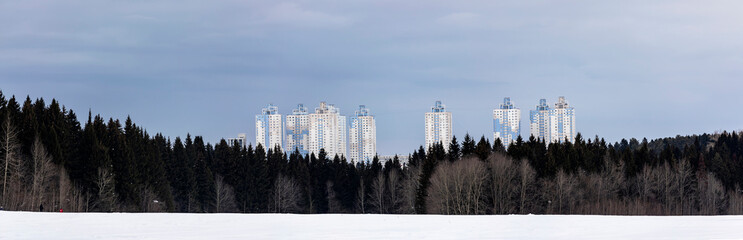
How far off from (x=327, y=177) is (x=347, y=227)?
105002mm

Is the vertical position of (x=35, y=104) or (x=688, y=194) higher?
(x=35, y=104)

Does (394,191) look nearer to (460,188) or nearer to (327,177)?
(327,177)

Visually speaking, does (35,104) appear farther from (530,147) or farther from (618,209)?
(618,209)

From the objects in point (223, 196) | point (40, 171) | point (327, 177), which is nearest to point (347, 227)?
point (40, 171)

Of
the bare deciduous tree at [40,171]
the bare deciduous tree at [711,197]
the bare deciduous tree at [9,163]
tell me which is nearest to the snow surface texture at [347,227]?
the bare deciduous tree at [9,163]

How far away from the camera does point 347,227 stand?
27.5 meters

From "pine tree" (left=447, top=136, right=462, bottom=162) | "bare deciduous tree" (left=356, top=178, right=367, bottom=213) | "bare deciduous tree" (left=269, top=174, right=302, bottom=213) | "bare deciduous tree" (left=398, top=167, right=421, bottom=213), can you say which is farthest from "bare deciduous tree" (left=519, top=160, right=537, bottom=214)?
"bare deciduous tree" (left=356, top=178, right=367, bottom=213)

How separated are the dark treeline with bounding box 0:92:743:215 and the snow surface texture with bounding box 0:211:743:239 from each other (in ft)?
124

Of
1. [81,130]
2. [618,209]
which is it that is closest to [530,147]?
[618,209]

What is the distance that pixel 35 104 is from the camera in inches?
3226

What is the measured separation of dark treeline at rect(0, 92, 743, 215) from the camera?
74062mm

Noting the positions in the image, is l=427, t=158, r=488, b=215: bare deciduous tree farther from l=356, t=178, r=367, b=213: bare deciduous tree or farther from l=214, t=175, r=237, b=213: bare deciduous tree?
l=356, t=178, r=367, b=213: bare deciduous tree

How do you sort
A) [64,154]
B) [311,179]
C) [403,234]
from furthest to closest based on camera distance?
[311,179] < [64,154] < [403,234]

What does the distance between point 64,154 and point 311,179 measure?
56647 millimetres
